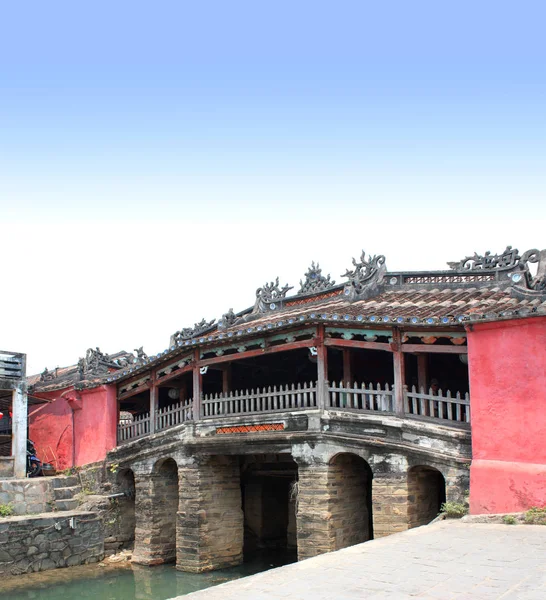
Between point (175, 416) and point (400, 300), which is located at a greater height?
point (400, 300)

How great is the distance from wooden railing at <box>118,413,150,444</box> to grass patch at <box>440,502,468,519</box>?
30.9ft

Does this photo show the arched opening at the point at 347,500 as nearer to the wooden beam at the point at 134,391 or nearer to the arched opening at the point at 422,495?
the arched opening at the point at 422,495

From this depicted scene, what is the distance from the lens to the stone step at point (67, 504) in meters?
18.4

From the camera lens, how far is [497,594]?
6746mm

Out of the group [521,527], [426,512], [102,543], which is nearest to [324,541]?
[426,512]

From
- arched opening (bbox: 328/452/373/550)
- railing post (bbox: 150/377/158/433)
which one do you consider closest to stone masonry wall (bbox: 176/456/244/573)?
railing post (bbox: 150/377/158/433)

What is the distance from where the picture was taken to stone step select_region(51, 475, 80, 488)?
19.0 metres

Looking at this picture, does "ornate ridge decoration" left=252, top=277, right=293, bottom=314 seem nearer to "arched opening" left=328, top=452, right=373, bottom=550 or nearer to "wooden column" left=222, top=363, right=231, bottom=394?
"wooden column" left=222, top=363, right=231, bottom=394

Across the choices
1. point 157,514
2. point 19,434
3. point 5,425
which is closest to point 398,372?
point 157,514

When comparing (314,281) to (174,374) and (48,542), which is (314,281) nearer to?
(174,374)

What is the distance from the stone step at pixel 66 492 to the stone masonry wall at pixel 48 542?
0.88m

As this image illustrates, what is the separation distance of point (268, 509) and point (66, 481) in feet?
19.1

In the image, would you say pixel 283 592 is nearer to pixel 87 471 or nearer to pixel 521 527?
pixel 521 527

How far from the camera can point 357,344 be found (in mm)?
14008
